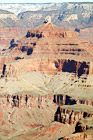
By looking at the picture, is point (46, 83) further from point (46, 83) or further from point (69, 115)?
point (69, 115)

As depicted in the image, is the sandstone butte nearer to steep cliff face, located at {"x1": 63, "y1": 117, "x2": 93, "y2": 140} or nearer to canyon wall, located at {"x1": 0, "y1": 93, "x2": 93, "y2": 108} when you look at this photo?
canyon wall, located at {"x1": 0, "y1": 93, "x2": 93, "y2": 108}

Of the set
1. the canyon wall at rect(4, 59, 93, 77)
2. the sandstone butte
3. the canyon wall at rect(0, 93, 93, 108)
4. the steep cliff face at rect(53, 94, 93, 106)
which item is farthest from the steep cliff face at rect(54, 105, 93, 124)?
the canyon wall at rect(4, 59, 93, 77)

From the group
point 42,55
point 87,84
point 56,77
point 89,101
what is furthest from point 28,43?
point 89,101

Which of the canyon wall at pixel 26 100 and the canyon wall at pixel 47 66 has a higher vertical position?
the canyon wall at pixel 47 66

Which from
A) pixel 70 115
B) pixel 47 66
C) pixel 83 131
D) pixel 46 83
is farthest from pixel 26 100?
pixel 83 131

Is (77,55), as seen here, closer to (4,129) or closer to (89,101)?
(89,101)

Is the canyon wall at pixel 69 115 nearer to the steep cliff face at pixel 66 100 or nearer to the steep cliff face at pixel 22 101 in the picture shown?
the steep cliff face at pixel 66 100

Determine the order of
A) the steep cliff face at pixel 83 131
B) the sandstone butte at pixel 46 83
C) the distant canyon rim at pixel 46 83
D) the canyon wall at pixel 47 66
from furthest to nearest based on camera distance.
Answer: the canyon wall at pixel 47 66
the sandstone butte at pixel 46 83
the distant canyon rim at pixel 46 83
the steep cliff face at pixel 83 131

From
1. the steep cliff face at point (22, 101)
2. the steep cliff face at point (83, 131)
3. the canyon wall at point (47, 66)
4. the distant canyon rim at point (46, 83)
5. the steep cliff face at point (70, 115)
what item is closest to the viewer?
the steep cliff face at point (83, 131)

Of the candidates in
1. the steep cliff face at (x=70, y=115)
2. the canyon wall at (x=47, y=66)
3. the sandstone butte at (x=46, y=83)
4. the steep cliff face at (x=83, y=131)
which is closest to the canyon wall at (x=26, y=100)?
the sandstone butte at (x=46, y=83)
